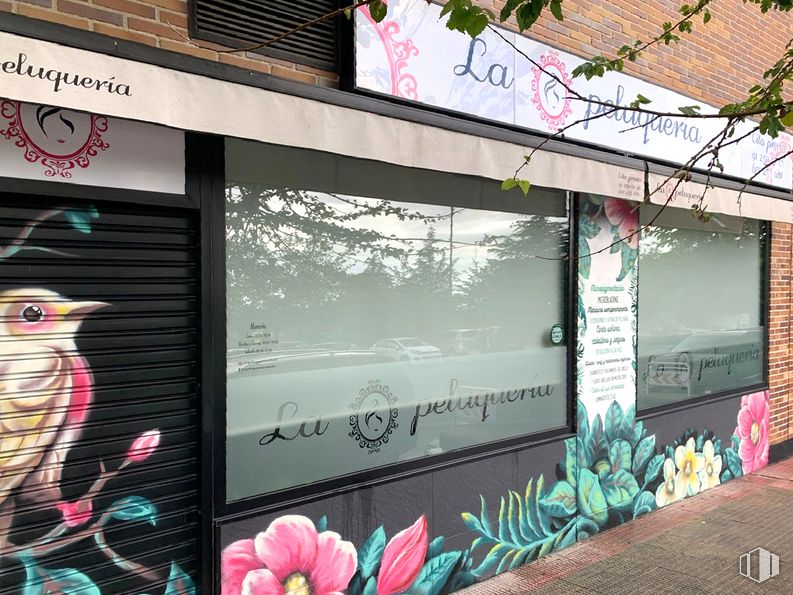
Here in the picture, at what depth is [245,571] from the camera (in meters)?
3.34

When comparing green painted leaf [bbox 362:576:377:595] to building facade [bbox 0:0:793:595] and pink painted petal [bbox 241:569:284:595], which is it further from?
pink painted petal [bbox 241:569:284:595]

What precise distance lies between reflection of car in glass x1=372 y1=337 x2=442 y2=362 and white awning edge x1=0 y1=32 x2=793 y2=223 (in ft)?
3.85

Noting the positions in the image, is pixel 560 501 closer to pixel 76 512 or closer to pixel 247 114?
pixel 76 512

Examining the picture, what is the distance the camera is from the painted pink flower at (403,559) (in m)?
3.92

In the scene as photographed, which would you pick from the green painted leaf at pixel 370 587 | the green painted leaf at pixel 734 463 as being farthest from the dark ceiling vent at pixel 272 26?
the green painted leaf at pixel 734 463

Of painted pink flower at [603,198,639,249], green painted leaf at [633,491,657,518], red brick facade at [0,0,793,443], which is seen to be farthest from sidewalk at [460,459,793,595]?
painted pink flower at [603,198,639,249]

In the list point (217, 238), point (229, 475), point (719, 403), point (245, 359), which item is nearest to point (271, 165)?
point (217, 238)

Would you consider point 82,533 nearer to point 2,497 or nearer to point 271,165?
point 2,497

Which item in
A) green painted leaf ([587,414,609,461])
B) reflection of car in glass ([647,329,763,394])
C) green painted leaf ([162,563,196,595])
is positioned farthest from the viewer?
reflection of car in glass ([647,329,763,394])

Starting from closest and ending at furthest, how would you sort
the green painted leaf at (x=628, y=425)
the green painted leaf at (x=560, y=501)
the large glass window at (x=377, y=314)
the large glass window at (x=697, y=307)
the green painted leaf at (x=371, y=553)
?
the large glass window at (x=377, y=314) → the green painted leaf at (x=371, y=553) → the green painted leaf at (x=560, y=501) → the green painted leaf at (x=628, y=425) → the large glass window at (x=697, y=307)

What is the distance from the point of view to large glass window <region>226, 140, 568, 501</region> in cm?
353

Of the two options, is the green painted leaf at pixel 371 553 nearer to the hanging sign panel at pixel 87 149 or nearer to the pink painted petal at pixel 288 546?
the pink painted petal at pixel 288 546

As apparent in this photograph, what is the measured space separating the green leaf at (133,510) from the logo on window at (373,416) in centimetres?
123

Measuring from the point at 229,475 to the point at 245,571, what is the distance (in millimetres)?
491
